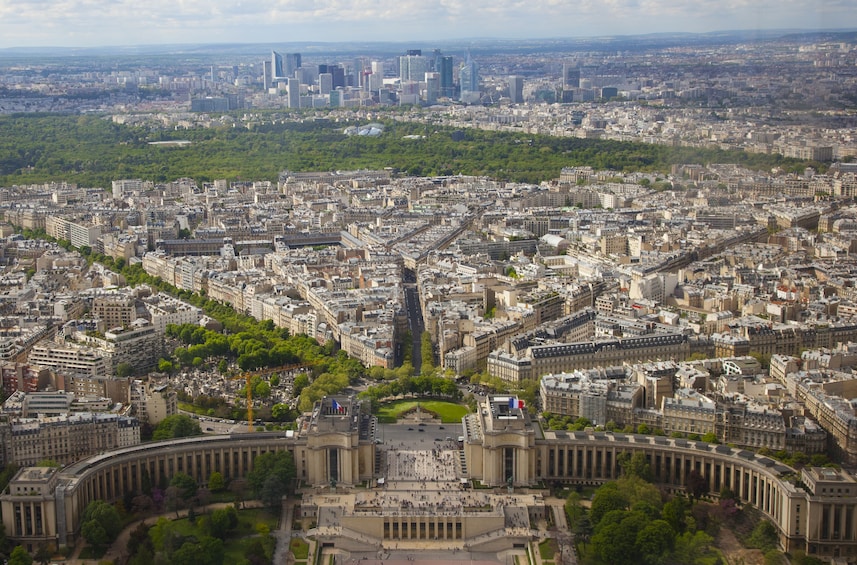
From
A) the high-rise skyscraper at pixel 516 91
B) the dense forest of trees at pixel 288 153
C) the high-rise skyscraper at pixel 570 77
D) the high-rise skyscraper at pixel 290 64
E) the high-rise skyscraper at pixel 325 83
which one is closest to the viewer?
the dense forest of trees at pixel 288 153

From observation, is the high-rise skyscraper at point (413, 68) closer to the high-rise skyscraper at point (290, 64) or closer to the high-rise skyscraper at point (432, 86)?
the high-rise skyscraper at point (432, 86)

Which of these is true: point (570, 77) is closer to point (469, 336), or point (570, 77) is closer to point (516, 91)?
point (516, 91)

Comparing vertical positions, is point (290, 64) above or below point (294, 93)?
above

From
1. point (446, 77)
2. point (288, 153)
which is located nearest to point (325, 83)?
point (446, 77)

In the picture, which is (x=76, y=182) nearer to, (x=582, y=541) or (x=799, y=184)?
(x=799, y=184)

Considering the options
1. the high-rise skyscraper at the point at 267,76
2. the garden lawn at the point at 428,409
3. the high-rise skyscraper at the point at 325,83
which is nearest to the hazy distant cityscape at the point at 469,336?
the garden lawn at the point at 428,409

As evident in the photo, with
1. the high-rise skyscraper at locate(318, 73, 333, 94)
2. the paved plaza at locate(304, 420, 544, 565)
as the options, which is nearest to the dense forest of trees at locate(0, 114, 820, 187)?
the high-rise skyscraper at locate(318, 73, 333, 94)
